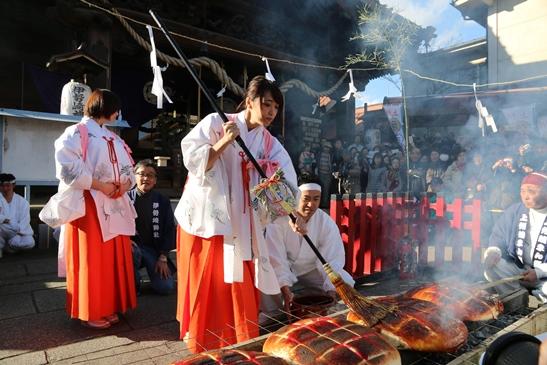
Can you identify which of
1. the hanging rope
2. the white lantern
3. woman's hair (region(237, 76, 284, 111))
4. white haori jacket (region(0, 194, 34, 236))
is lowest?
white haori jacket (region(0, 194, 34, 236))

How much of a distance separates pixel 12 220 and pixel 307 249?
16.9 feet

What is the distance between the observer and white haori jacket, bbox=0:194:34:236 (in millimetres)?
5996

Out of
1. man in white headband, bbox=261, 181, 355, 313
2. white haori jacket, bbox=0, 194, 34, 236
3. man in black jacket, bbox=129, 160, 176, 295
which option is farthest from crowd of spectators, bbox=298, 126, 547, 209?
white haori jacket, bbox=0, 194, 34, 236

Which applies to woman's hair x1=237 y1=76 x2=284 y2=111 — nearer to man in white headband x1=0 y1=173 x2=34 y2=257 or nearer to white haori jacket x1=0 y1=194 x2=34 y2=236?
man in white headband x1=0 y1=173 x2=34 y2=257

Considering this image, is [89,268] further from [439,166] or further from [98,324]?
[439,166]

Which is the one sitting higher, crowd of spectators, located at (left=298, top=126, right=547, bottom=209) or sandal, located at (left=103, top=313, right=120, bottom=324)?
crowd of spectators, located at (left=298, top=126, right=547, bottom=209)

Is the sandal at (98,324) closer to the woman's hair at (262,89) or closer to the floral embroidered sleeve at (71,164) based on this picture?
the floral embroidered sleeve at (71,164)

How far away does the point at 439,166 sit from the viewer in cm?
821

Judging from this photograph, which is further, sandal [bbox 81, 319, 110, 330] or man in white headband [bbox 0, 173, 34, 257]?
man in white headband [bbox 0, 173, 34, 257]

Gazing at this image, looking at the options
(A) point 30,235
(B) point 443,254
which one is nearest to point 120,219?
(A) point 30,235

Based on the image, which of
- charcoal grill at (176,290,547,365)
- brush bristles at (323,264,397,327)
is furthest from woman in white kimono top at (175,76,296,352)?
brush bristles at (323,264,397,327)

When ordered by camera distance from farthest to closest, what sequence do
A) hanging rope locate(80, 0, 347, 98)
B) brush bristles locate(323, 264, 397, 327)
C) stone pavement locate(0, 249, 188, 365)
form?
1. hanging rope locate(80, 0, 347, 98)
2. stone pavement locate(0, 249, 188, 365)
3. brush bristles locate(323, 264, 397, 327)

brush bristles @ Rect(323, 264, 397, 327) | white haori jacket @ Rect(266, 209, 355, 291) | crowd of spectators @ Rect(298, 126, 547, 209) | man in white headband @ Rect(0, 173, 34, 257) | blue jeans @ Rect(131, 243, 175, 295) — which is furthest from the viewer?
man in white headband @ Rect(0, 173, 34, 257)

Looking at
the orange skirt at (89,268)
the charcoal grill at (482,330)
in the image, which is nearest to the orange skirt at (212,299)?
the charcoal grill at (482,330)
